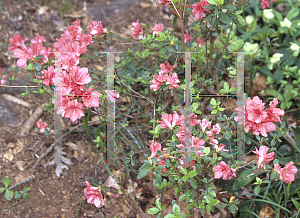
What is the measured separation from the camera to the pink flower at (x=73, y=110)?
4.03 ft

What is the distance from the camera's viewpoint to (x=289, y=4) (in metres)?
2.40

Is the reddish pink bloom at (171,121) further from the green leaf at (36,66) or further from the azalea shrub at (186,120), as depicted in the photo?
the green leaf at (36,66)

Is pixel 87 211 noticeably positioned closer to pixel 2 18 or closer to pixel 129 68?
pixel 129 68

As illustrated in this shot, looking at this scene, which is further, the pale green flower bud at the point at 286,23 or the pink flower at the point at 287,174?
the pale green flower bud at the point at 286,23

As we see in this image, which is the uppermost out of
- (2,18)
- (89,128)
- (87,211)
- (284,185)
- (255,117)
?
(2,18)

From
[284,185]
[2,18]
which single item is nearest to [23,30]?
[2,18]

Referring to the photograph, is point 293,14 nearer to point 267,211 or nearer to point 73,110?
point 267,211

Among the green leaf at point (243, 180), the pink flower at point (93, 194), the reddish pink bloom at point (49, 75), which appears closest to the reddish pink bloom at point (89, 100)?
the reddish pink bloom at point (49, 75)

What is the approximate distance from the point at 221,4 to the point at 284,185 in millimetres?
1154

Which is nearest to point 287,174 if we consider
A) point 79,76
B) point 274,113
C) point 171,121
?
point 274,113

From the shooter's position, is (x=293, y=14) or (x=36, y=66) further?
(x=293, y=14)

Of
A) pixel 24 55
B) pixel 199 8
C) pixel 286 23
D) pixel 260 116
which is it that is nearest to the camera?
pixel 260 116

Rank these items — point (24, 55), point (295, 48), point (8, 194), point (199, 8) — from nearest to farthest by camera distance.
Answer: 1. point (199, 8)
2. point (24, 55)
3. point (8, 194)
4. point (295, 48)

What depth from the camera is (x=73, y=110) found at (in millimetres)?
1244
